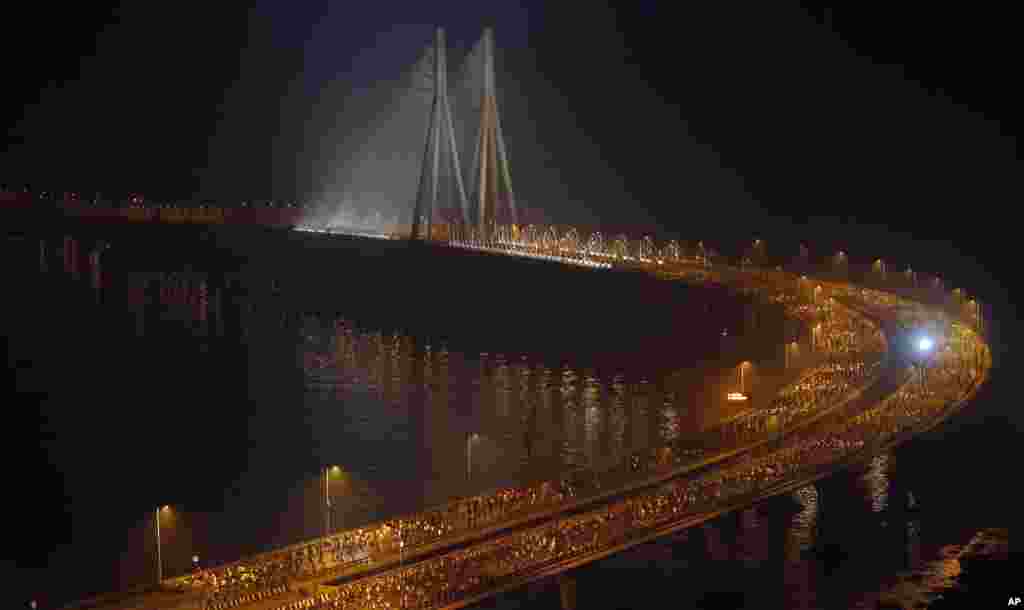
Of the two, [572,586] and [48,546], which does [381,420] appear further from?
[572,586]

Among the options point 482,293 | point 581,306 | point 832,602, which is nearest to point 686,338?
point 581,306

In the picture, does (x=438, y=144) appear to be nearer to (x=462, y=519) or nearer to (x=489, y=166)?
(x=489, y=166)

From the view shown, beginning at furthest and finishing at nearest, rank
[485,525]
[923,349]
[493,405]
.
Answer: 1. [493,405]
2. [923,349]
3. [485,525]

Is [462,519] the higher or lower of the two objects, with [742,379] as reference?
lower

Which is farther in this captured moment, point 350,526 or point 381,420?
point 381,420

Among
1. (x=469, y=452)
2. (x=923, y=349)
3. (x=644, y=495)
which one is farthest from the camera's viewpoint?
(x=469, y=452)

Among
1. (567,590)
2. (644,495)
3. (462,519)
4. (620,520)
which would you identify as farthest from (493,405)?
(567,590)

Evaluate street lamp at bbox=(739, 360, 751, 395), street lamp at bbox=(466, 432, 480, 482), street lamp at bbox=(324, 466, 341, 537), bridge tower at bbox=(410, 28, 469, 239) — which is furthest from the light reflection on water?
bridge tower at bbox=(410, 28, 469, 239)
